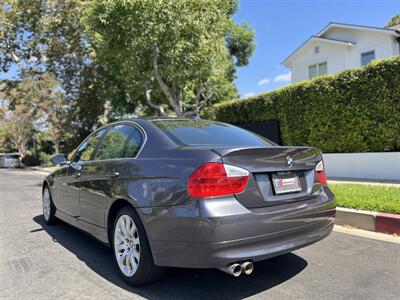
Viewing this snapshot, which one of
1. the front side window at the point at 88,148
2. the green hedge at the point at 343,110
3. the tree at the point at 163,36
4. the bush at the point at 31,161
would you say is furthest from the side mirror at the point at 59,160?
→ the bush at the point at 31,161

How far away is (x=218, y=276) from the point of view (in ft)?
12.2

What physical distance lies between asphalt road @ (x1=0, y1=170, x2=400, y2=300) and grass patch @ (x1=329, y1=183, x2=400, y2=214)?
3.00ft

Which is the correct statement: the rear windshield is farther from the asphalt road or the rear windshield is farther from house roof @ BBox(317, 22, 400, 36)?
house roof @ BBox(317, 22, 400, 36)

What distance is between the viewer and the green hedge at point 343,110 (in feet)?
30.3

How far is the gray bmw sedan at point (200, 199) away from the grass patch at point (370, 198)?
227 centimetres

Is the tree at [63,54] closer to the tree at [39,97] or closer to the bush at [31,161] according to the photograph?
the tree at [39,97]

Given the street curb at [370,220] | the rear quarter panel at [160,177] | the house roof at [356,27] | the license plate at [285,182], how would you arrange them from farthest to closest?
the house roof at [356,27]
the street curb at [370,220]
the license plate at [285,182]
the rear quarter panel at [160,177]

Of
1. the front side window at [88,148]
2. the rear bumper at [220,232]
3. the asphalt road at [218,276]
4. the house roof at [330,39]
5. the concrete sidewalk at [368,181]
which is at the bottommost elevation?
the asphalt road at [218,276]

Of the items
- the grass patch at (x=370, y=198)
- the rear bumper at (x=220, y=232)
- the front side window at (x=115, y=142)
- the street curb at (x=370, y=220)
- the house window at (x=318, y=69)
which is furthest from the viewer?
the house window at (x=318, y=69)

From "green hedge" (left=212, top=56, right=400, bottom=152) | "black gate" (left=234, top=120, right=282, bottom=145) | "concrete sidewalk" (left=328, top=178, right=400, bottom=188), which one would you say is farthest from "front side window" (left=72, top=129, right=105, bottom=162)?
"black gate" (left=234, top=120, right=282, bottom=145)

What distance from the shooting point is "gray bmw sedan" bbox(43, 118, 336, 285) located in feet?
9.62

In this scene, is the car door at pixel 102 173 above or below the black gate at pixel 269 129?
below

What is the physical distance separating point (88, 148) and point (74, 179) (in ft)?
1.52

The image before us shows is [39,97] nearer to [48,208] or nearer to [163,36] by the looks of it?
[163,36]
